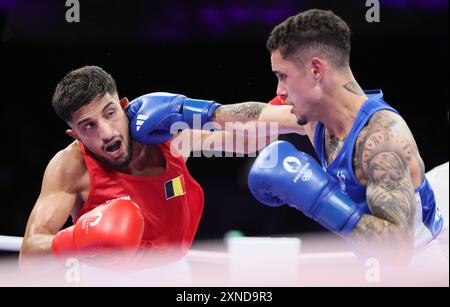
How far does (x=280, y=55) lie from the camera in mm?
2127

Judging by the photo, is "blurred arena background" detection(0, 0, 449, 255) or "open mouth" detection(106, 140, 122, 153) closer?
"open mouth" detection(106, 140, 122, 153)

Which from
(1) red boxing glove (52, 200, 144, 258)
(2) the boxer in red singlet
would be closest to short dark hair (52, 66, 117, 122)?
(2) the boxer in red singlet

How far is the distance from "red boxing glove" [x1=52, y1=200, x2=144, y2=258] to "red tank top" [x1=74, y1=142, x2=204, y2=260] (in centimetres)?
36

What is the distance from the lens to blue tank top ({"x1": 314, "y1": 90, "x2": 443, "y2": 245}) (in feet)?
6.63

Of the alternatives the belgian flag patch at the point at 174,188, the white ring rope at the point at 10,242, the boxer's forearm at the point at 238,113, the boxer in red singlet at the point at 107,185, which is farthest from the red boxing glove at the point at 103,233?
the white ring rope at the point at 10,242

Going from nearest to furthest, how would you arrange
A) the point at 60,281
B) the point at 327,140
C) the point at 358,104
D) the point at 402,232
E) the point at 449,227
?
the point at 402,232, the point at 358,104, the point at 327,140, the point at 60,281, the point at 449,227

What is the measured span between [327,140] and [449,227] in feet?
4.87

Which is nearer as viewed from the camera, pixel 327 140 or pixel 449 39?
pixel 327 140

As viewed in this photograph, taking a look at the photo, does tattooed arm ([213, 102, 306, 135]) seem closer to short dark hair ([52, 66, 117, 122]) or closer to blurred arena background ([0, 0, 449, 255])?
short dark hair ([52, 66, 117, 122])

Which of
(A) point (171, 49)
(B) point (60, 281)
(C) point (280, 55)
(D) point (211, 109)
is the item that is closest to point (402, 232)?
(C) point (280, 55)

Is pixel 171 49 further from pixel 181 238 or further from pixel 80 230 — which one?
pixel 80 230

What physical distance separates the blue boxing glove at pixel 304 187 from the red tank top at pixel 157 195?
67cm

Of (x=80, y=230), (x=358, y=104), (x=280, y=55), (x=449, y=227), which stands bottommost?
(x=449, y=227)

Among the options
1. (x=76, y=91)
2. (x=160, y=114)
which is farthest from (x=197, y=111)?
(x=76, y=91)
